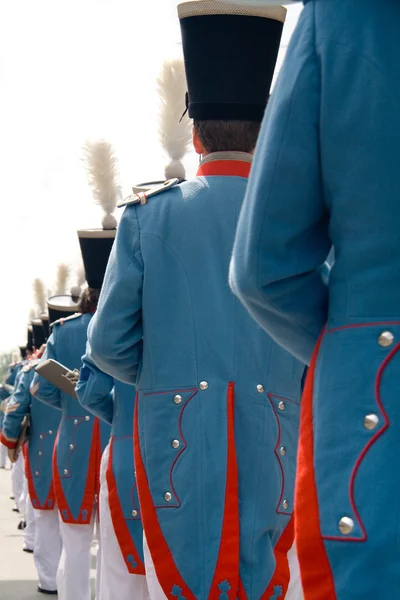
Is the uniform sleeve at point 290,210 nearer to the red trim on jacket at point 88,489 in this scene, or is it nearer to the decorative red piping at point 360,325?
the decorative red piping at point 360,325

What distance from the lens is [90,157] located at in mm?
6129

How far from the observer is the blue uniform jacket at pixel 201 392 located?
3.33 m

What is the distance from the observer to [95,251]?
6.31m

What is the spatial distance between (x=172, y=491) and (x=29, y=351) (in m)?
14.6

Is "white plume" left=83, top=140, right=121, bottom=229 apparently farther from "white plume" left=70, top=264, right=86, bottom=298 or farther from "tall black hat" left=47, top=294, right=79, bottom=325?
"tall black hat" left=47, top=294, right=79, bottom=325

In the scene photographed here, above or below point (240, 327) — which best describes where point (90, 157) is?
above

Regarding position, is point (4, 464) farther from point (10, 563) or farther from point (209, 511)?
point (209, 511)

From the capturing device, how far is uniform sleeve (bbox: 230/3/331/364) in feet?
Result: 6.34

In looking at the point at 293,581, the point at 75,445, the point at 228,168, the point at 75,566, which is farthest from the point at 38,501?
the point at 228,168

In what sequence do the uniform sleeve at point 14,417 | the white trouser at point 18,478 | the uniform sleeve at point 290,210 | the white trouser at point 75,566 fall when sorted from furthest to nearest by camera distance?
the white trouser at point 18,478 → the uniform sleeve at point 14,417 → the white trouser at point 75,566 → the uniform sleeve at point 290,210

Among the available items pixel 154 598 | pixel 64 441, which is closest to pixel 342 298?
pixel 154 598

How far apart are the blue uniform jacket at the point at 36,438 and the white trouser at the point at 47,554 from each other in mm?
151

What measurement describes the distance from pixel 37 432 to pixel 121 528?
484 centimetres

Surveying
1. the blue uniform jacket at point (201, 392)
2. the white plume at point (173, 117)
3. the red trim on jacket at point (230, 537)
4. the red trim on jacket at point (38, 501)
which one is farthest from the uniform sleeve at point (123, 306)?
the red trim on jacket at point (38, 501)
